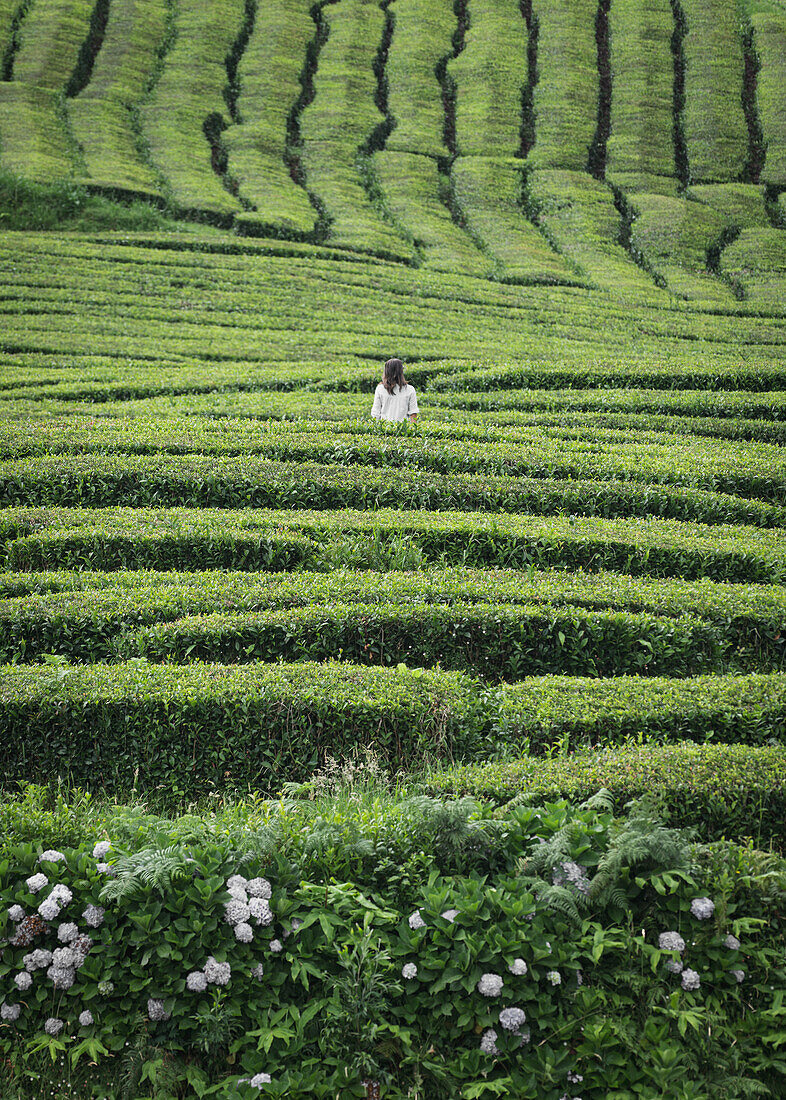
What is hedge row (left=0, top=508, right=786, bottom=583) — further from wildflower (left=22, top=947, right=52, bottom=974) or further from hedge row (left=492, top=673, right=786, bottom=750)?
wildflower (left=22, top=947, right=52, bottom=974)

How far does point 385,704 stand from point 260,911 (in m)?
2.61

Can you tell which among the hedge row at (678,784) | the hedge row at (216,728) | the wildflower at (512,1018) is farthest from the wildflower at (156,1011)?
the hedge row at (216,728)

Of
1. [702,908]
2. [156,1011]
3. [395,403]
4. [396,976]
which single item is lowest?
[156,1011]

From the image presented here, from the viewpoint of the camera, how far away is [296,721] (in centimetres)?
689

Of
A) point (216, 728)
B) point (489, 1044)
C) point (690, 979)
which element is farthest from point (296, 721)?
point (690, 979)

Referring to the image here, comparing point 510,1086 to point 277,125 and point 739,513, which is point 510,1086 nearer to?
point 739,513

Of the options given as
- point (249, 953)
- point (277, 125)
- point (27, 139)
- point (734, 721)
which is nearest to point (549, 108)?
point (277, 125)

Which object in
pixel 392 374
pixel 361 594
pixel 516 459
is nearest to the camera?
pixel 361 594

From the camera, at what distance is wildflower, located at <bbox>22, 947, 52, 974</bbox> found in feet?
14.5

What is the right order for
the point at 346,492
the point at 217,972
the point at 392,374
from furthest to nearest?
the point at 392,374, the point at 346,492, the point at 217,972

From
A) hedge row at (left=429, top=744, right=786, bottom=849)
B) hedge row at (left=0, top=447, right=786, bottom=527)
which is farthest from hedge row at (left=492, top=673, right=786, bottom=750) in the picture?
hedge row at (left=0, top=447, right=786, bottom=527)

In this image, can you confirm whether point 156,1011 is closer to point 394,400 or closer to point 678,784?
point 678,784

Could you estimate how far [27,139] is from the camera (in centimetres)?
3956

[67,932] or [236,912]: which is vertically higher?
[236,912]
